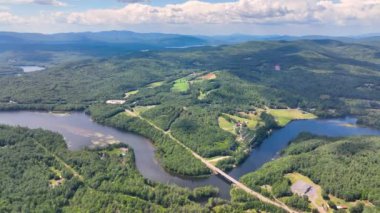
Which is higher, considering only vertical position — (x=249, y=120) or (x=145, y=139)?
(x=249, y=120)

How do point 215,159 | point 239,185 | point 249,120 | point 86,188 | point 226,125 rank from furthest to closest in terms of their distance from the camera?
point 249,120 < point 226,125 < point 215,159 < point 239,185 < point 86,188

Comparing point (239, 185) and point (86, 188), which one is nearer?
point (86, 188)

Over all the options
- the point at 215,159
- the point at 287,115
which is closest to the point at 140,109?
the point at 287,115

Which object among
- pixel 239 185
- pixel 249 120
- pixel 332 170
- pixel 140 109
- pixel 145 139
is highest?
pixel 140 109

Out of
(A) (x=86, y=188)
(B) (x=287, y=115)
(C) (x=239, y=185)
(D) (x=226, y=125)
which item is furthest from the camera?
(B) (x=287, y=115)

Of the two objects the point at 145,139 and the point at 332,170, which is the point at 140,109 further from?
the point at 332,170

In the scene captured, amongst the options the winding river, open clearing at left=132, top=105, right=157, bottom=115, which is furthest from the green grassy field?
open clearing at left=132, top=105, right=157, bottom=115

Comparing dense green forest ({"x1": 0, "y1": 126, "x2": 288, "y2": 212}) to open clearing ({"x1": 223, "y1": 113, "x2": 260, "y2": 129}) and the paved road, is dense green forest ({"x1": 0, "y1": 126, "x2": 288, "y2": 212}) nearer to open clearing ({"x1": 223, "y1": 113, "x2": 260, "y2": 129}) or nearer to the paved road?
the paved road
